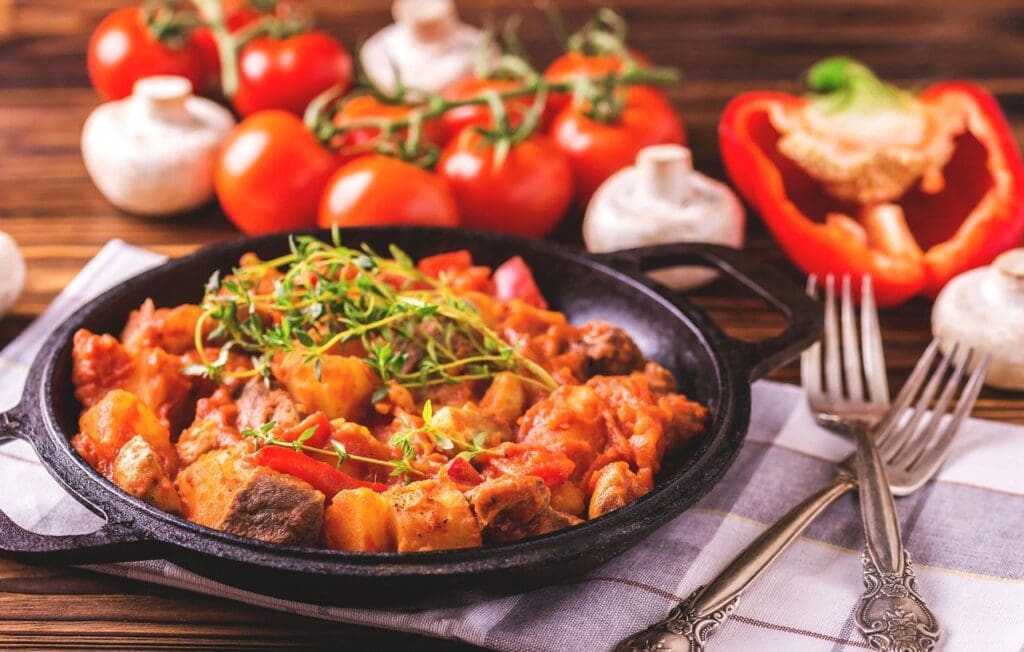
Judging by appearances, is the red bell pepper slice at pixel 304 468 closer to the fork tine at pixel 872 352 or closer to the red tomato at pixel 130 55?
the fork tine at pixel 872 352

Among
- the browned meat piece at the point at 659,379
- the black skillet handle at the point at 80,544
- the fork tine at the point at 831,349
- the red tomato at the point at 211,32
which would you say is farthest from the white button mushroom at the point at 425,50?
the black skillet handle at the point at 80,544

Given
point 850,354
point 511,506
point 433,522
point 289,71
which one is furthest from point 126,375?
point 289,71

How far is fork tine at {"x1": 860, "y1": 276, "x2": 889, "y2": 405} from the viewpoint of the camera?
9.90ft

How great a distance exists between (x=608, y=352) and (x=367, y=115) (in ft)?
5.70

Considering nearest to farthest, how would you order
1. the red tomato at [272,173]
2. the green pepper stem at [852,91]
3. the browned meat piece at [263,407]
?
the browned meat piece at [263,407] → the red tomato at [272,173] → the green pepper stem at [852,91]

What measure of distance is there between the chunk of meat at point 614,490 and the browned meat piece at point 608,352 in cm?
46

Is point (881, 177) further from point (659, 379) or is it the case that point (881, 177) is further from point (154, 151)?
point (154, 151)

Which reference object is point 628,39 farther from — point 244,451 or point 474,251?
point 244,451

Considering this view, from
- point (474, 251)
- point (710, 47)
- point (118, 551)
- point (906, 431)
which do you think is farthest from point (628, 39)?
point (118, 551)

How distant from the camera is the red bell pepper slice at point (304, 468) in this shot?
2.32 m

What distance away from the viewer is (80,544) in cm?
211

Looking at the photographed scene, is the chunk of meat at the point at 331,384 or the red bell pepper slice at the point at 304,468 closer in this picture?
the red bell pepper slice at the point at 304,468

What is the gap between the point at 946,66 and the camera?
5.36 meters

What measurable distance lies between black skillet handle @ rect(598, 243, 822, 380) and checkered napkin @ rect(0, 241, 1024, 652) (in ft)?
0.87
